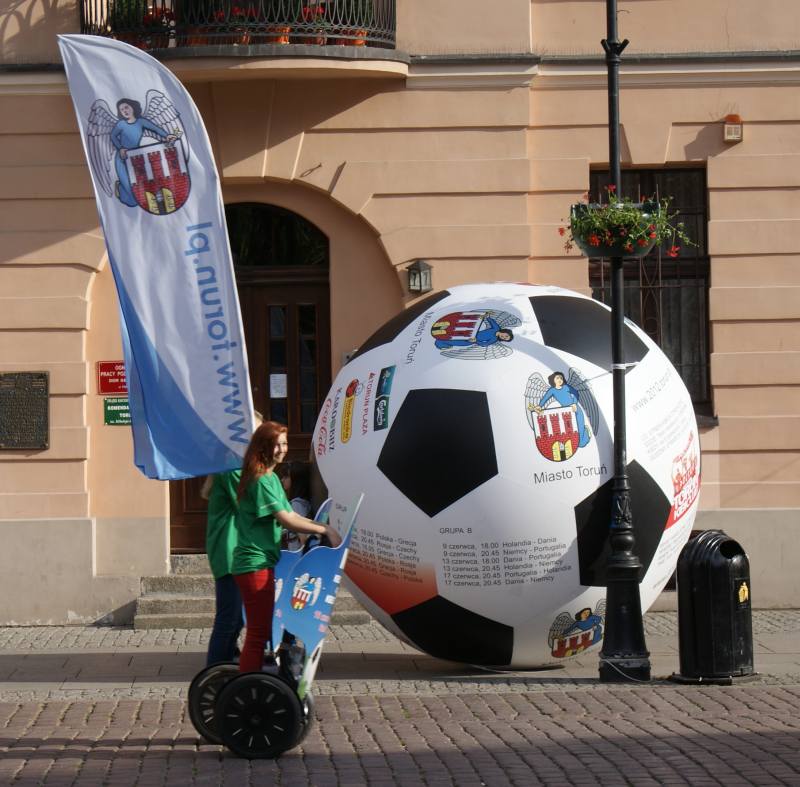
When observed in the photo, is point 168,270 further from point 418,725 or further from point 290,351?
point 290,351

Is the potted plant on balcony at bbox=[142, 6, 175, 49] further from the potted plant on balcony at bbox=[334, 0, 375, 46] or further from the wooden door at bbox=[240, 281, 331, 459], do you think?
the wooden door at bbox=[240, 281, 331, 459]

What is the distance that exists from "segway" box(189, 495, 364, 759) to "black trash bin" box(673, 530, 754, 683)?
122 inches

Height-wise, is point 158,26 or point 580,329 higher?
point 158,26

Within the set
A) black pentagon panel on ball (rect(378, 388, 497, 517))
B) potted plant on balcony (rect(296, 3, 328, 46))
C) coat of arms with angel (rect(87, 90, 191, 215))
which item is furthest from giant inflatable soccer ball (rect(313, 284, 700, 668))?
potted plant on balcony (rect(296, 3, 328, 46))

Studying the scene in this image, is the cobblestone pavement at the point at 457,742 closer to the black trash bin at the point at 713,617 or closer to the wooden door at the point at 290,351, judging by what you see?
the black trash bin at the point at 713,617

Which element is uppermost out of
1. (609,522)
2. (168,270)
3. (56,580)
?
(168,270)

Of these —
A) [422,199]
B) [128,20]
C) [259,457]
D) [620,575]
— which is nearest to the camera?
[259,457]

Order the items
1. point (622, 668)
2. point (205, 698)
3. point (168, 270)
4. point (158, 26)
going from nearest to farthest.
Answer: point (205, 698)
point (168, 270)
point (622, 668)
point (158, 26)

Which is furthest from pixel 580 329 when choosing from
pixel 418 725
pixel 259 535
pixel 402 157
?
pixel 402 157

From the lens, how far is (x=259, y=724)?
744 cm

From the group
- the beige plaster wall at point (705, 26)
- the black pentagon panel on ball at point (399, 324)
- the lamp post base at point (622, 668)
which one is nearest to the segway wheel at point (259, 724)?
the lamp post base at point (622, 668)

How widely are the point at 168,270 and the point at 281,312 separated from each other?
6.11m

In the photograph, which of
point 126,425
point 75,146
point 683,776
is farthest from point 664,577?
point 75,146

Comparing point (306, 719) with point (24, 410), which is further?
point (24, 410)
